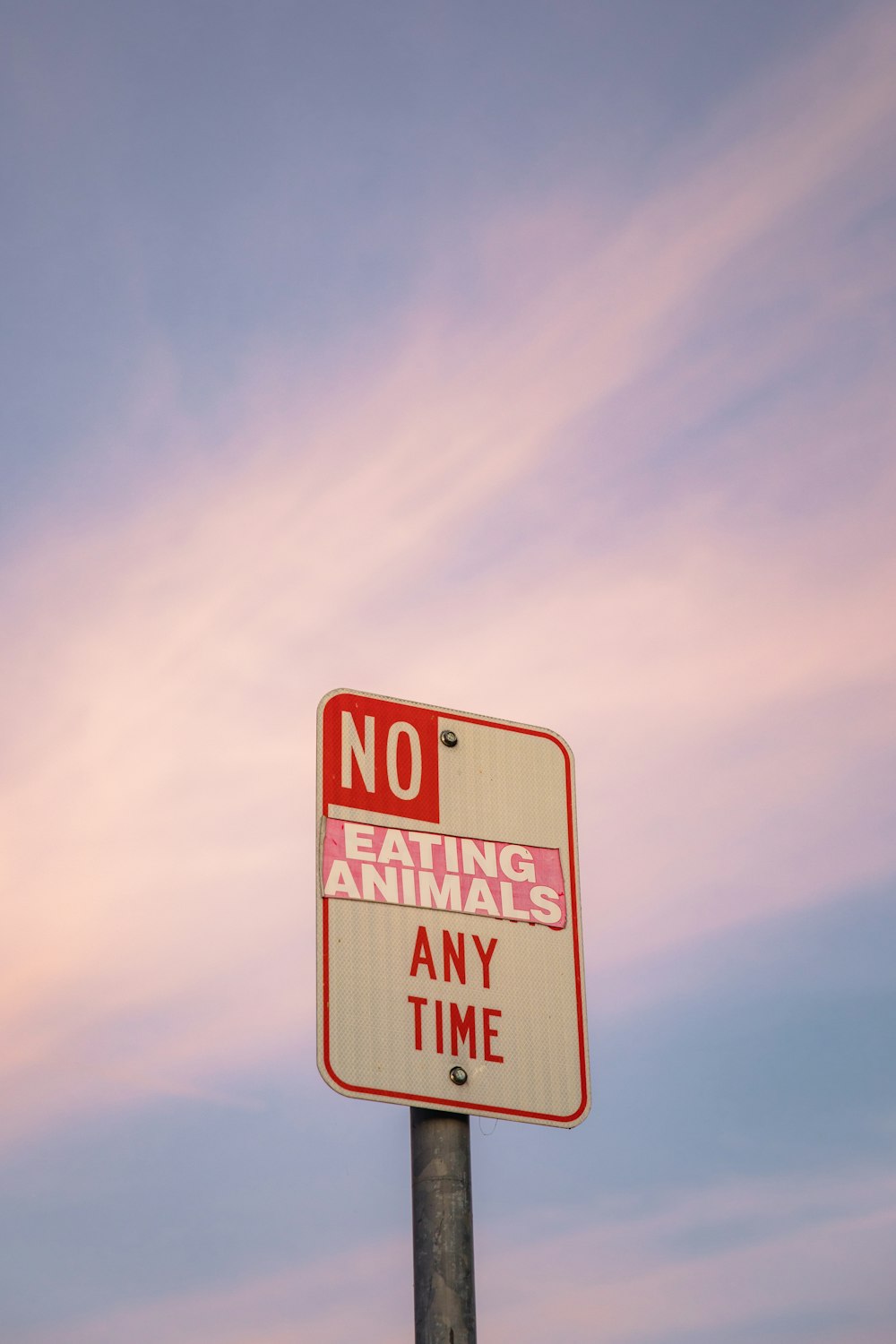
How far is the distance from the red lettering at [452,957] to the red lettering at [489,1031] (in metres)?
0.12

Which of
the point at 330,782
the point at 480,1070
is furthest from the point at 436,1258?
the point at 330,782

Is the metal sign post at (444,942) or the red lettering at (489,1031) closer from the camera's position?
the metal sign post at (444,942)

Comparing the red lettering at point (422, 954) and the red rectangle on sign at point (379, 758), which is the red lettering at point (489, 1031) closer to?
the red lettering at point (422, 954)

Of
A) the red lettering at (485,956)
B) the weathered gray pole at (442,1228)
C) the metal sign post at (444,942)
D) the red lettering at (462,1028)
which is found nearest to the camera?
the weathered gray pole at (442,1228)

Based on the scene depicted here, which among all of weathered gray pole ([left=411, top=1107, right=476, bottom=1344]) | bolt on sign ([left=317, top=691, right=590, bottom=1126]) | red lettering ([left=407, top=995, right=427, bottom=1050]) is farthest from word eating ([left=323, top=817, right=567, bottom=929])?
weathered gray pole ([left=411, top=1107, right=476, bottom=1344])

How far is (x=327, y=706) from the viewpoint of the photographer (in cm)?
444

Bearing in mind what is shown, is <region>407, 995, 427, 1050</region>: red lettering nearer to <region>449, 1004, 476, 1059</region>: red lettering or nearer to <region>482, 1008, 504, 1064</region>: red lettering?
<region>449, 1004, 476, 1059</region>: red lettering

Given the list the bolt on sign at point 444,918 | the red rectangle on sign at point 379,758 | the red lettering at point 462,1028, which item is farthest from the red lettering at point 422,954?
the red rectangle on sign at point 379,758

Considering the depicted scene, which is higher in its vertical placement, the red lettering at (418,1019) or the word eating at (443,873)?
the word eating at (443,873)

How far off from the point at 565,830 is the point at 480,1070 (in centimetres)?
85

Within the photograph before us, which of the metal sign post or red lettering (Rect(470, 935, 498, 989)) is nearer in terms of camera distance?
the metal sign post

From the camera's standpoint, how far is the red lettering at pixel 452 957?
423 centimetres

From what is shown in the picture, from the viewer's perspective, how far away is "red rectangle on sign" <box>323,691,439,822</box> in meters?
4.34

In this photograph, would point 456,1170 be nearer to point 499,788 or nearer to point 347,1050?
point 347,1050
